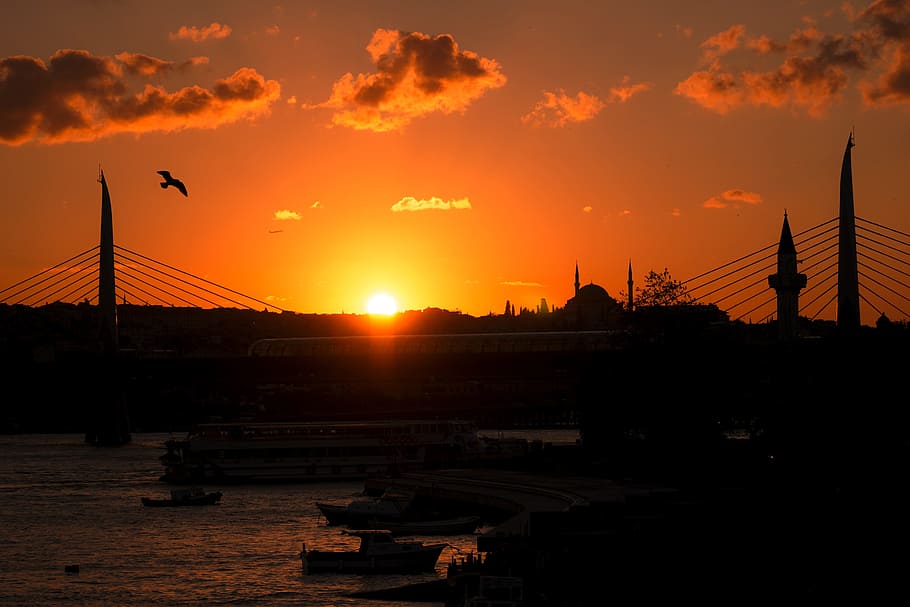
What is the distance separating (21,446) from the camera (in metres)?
129

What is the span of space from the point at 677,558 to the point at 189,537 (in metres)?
27.3

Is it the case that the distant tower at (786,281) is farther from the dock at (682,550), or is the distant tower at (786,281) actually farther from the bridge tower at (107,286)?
the dock at (682,550)

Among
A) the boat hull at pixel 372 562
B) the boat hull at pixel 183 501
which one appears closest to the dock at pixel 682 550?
the boat hull at pixel 372 562

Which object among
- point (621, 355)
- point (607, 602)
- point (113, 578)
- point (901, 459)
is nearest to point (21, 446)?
point (621, 355)

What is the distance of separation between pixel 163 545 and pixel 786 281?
97.6 metres

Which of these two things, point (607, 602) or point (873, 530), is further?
point (873, 530)

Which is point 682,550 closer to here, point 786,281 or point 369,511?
point 369,511

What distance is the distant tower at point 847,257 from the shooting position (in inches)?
2803

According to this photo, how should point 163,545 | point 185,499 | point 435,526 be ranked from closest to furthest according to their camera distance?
1. point 435,526
2. point 163,545
3. point 185,499

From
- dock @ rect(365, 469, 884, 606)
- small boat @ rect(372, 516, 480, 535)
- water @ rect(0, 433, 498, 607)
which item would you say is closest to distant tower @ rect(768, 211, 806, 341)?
water @ rect(0, 433, 498, 607)

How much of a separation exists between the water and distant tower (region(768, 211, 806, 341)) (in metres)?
70.8

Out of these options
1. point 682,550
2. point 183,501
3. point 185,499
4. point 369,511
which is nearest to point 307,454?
point 185,499

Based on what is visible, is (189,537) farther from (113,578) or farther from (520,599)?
(520,599)

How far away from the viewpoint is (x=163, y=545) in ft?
168
